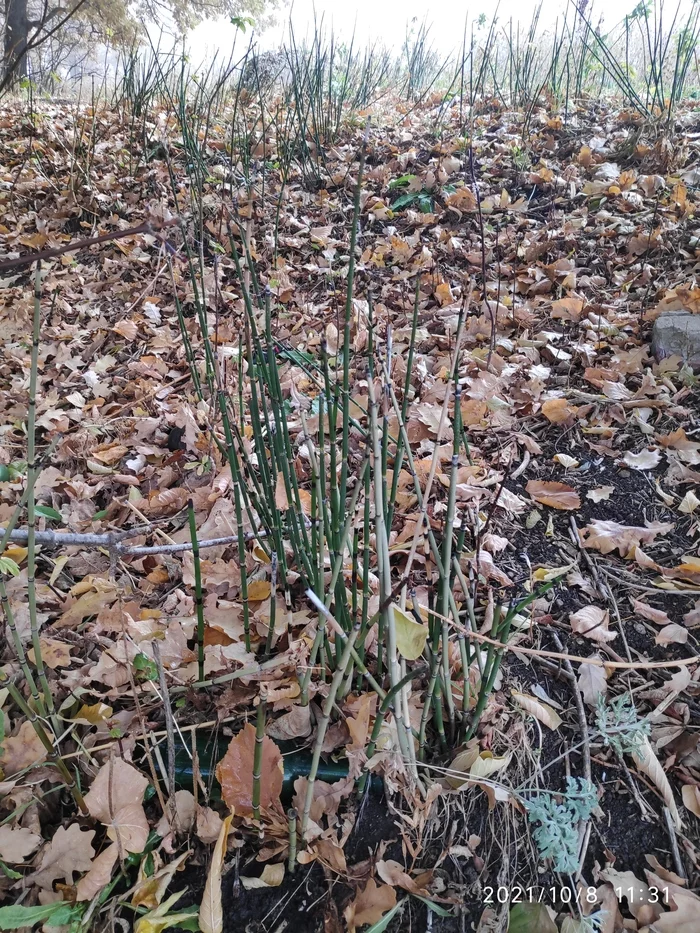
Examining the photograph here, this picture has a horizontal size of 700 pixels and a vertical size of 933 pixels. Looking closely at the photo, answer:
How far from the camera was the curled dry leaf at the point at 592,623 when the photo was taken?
3.69ft

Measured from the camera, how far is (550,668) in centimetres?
109

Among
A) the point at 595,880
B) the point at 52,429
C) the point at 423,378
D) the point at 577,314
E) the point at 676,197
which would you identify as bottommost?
the point at 595,880

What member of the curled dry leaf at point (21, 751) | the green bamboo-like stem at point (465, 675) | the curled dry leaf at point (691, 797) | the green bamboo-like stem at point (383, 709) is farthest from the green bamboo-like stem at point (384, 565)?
the curled dry leaf at point (21, 751)

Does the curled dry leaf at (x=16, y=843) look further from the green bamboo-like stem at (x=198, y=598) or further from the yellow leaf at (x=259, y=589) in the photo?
the yellow leaf at (x=259, y=589)

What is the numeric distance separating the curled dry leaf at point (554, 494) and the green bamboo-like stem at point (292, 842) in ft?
3.16

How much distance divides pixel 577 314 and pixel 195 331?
1.57 m

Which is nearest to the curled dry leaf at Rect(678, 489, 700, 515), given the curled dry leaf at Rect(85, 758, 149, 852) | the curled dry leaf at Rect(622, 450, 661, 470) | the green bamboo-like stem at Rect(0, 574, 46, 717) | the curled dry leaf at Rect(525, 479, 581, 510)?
the curled dry leaf at Rect(622, 450, 661, 470)

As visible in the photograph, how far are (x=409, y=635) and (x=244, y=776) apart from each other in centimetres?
34

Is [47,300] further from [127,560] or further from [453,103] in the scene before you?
[453,103]

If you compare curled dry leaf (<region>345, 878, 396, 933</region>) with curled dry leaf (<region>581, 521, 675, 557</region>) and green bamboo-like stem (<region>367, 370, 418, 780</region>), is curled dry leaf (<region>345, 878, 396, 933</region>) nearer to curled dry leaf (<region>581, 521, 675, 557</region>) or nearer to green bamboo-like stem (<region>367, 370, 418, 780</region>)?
green bamboo-like stem (<region>367, 370, 418, 780</region>)

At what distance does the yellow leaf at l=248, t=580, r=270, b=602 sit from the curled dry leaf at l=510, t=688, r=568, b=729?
1.72 ft

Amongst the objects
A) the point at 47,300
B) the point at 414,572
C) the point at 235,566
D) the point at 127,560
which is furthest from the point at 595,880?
the point at 47,300

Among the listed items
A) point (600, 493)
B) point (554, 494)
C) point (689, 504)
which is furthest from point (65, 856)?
point (689, 504)

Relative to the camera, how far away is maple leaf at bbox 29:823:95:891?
2.68 ft
